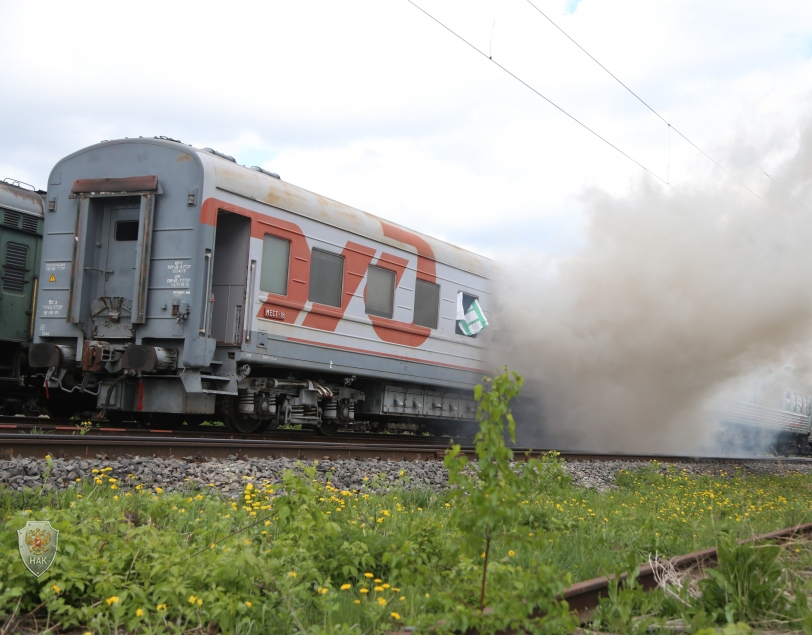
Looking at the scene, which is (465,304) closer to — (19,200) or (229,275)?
(229,275)

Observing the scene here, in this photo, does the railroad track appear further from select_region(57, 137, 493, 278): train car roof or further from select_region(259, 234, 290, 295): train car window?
select_region(57, 137, 493, 278): train car roof

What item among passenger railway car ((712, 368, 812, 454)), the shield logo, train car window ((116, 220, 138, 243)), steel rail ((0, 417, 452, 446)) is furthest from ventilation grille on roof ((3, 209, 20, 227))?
passenger railway car ((712, 368, 812, 454))

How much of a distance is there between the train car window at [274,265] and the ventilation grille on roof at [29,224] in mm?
4912

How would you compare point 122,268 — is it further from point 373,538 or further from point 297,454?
point 373,538

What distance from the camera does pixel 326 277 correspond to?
10.9m

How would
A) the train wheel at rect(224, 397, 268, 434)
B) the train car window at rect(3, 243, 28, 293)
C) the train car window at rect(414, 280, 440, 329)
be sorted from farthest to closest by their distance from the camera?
the train car window at rect(414, 280, 440, 329), the train car window at rect(3, 243, 28, 293), the train wheel at rect(224, 397, 268, 434)

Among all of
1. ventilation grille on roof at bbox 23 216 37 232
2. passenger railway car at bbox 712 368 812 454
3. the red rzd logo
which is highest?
ventilation grille on roof at bbox 23 216 37 232

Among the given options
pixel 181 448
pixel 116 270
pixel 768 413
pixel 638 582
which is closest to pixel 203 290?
pixel 116 270

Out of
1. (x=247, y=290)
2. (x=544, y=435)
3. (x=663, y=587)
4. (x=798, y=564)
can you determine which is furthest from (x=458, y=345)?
(x=663, y=587)

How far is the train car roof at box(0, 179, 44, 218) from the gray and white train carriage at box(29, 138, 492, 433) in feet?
6.84

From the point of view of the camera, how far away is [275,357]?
10039mm

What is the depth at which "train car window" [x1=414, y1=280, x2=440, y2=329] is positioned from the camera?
12.6 m

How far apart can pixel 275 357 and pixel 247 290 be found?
97 centimetres

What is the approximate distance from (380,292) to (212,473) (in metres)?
5.53
